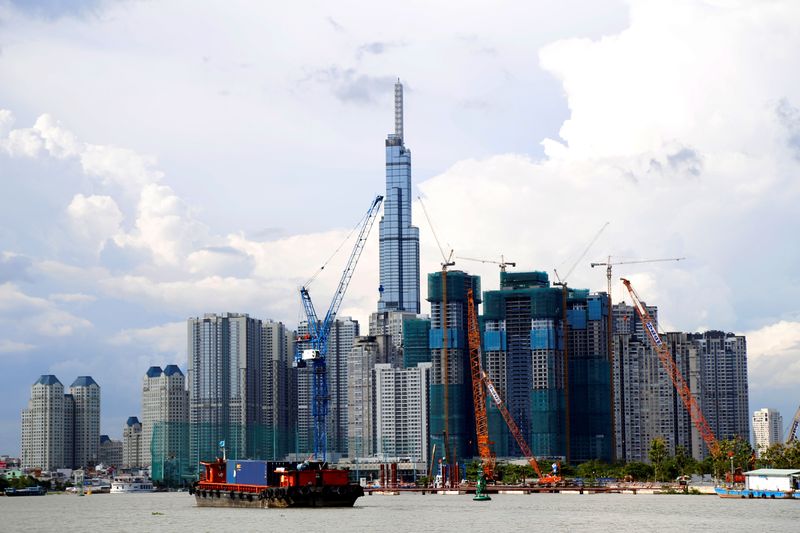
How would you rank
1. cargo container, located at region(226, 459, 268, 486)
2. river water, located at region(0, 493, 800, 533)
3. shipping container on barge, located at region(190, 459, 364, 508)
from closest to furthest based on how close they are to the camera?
river water, located at region(0, 493, 800, 533), shipping container on barge, located at region(190, 459, 364, 508), cargo container, located at region(226, 459, 268, 486)

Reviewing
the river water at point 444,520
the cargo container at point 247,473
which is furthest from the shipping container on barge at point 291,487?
the river water at point 444,520

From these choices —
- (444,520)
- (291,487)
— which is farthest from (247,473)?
(444,520)

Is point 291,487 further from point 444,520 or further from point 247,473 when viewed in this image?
point 444,520

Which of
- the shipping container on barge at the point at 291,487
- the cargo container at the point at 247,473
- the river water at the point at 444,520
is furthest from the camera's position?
the cargo container at the point at 247,473

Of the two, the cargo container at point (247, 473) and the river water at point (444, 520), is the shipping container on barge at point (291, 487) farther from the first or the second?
the river water at point (444, 520)

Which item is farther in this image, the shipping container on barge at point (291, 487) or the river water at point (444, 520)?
the shipping container on barge at point (291, 487)

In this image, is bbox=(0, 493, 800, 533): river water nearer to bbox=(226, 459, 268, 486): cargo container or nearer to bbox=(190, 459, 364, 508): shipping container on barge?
bbox=(190, 459, 364, 508): shipping container on barge

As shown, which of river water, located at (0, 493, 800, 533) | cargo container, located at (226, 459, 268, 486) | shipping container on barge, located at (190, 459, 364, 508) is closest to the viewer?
river water, located at (0, 493, 800, 533)

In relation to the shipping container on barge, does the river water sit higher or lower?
lower

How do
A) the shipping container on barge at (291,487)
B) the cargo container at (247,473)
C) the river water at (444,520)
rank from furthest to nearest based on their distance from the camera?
the cargo container at (247,473) → the shipping container on barge at (291,487) → the river water at (444,520)

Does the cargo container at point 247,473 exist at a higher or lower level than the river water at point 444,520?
higher

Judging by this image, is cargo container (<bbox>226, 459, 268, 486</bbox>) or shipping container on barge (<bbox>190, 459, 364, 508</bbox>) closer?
shipping container on barge (<bbox>190, 459, 364, 508</bbox>)

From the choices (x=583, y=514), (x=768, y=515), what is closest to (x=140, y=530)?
(x=583, y=514)

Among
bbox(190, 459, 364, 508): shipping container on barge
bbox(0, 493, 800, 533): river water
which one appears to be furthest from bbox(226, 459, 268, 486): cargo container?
bbox(0, 493, 800, 533): river water
